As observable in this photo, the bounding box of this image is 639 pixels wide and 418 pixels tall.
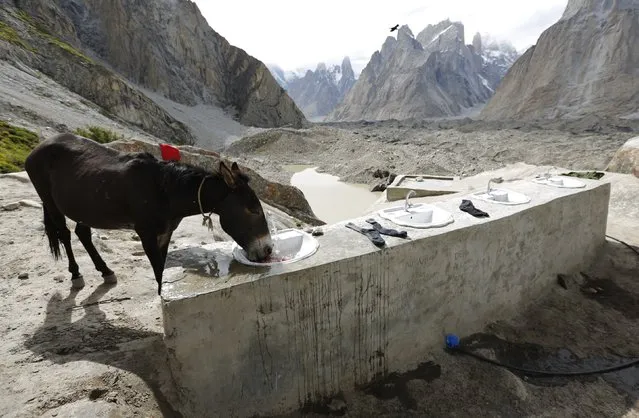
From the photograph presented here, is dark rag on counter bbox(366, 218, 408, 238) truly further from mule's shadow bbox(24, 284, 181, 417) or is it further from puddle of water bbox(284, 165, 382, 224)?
puddle of water bbox(284, 165, 382, 224)

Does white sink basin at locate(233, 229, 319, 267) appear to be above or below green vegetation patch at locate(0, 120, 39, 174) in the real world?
below

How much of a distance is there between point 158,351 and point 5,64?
29.2 meters

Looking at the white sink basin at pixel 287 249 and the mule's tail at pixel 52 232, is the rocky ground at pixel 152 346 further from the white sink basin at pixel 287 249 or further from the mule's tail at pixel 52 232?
the white sink basin at pixel 287 249

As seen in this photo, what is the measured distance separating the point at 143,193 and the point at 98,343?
5.09 ft

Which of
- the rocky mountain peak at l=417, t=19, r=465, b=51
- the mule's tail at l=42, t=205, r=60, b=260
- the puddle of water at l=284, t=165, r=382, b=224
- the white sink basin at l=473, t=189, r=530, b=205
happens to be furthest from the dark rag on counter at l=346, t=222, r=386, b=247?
the rocky mountain peak at l=417, t=19, r=465, b=51

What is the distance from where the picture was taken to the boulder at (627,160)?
36.9ft

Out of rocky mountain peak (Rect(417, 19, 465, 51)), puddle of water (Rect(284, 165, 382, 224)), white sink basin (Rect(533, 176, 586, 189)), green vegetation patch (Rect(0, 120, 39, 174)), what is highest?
rocky mountain peak (Rect(417, 19, 465, 51))

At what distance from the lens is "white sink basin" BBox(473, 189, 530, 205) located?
5693 mm

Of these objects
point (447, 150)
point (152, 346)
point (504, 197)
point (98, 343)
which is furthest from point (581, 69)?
point (98, 343)

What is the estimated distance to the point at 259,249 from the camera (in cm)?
345

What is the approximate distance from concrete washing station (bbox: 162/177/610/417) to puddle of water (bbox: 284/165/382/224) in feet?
34.7

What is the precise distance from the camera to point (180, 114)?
43250 millimetres

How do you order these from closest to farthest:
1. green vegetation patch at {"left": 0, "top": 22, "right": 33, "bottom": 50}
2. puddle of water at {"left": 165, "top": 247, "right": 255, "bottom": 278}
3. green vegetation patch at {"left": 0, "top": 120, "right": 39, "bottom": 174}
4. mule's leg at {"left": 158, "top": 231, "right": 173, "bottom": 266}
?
puddle of water at {"left": 165, "top": 247, "right": 255, "bottom": 278} → mule's leg at {"left": 158, "top": 231, "right": 173, "bottom": 266} → green vegetation patch at {"left": 0, "top": 120, "right": 39, "bottom": 174} → green vegetation patch at {"left": 0, "top": 22, "right": 33, "bottom": 50}

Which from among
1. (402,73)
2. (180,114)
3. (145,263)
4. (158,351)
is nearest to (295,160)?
(180,114)
